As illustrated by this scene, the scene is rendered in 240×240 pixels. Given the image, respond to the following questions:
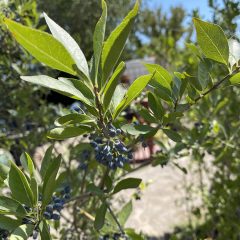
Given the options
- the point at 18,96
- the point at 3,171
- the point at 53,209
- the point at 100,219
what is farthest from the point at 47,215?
the point at 18,96

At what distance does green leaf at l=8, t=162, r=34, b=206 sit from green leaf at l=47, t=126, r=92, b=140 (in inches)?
4.7

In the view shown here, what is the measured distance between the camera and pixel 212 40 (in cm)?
95

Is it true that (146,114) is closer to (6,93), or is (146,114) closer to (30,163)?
(30,163)

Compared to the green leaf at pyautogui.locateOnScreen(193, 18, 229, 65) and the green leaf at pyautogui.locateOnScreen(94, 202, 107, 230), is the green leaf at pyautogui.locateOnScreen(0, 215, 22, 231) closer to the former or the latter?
the green leaf at pyautogui.locateOnScreen(94, 202, 107, 230)

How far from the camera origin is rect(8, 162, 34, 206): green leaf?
93 cm

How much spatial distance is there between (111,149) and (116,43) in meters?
0.40

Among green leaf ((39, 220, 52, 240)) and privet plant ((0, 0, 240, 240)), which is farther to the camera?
green leaf ((39, 220, 52, 240))

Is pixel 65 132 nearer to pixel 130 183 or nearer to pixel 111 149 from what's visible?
pixel 111 149

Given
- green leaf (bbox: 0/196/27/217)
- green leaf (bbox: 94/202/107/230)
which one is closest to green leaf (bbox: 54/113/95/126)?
green leaf (bbox: 0/196/27/217)

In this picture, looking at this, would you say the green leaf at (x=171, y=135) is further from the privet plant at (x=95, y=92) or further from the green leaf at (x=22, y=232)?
the green leaf at (x=22, y=232)

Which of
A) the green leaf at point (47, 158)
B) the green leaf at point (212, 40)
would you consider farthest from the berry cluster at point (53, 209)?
the green leaf at point (212, 40)

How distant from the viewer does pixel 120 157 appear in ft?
3.75

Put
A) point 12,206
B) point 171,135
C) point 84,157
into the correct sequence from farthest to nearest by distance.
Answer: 1. point 84,157
2. point 171,135
3. point 12,206

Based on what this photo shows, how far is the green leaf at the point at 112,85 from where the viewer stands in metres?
0.85
